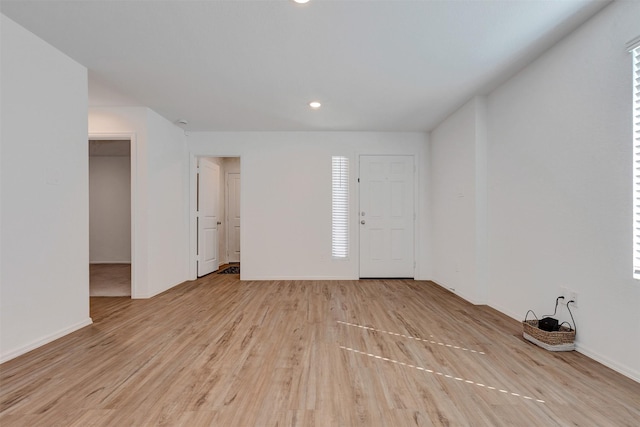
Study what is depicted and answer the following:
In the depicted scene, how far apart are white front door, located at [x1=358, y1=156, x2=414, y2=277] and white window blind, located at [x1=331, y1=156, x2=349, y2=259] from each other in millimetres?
255

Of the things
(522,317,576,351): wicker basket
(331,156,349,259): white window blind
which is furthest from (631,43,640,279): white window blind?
(331,156,349,259): white window blind

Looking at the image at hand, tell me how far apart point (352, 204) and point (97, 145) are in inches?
224

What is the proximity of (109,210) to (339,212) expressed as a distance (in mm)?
5891

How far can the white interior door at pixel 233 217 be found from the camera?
23.5 feet

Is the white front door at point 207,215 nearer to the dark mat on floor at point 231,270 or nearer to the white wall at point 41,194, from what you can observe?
the dark mat on floor at point 231,270

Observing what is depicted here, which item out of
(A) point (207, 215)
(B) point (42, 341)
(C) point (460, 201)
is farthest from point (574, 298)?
(A) point (207, 215)

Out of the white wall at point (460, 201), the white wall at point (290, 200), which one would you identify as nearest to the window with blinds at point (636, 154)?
the white wall at point (460, 201)

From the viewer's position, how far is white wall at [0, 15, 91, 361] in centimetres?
233

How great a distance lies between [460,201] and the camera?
13.8 ft

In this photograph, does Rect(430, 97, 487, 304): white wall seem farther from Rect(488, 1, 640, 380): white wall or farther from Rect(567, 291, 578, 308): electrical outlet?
Rect(567, 291, 578, 308): electrical outlet

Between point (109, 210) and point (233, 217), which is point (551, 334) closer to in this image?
point (233, 217)

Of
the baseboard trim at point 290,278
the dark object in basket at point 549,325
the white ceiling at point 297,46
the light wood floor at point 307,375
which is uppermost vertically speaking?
the white ceiling at point 297,46

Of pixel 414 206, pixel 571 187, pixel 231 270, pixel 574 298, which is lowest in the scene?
pixel 231 270

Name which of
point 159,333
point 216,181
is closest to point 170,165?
point 216,181
